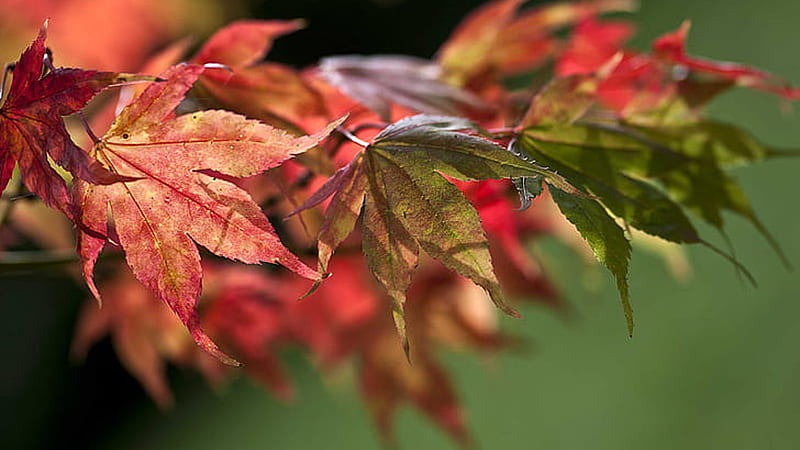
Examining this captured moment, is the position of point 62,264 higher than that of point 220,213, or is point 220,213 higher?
point 220,213

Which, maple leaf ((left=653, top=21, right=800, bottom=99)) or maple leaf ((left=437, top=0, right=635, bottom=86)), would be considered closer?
maple leaf ((left=653, top=21, right=800, bottom=99))

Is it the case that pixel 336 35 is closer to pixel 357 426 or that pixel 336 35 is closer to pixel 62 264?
pixel 357 426

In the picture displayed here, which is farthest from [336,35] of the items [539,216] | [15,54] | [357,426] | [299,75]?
[299,75]

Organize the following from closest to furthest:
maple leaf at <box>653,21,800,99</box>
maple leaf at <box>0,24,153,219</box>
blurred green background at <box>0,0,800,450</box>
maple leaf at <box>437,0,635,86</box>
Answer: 1. maple leaf at <box>0,24,153,219</box>
2. maple leaf at <box>653,21,800,99</box>
3. maple leaf at <box>437,0,635,86</box>
4. blurred green background at <box>0,0,800,450</box>

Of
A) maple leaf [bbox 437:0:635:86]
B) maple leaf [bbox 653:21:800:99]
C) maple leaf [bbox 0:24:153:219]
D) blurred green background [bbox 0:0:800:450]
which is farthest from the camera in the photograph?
blurred green background [bbox 0:0:800:450]

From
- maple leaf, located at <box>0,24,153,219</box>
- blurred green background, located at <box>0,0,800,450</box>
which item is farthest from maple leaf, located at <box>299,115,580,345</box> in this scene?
blurred green background, located at <box>0,0,800,450</box>

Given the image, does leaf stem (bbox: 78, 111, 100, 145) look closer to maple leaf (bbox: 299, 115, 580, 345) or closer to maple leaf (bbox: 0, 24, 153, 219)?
maple leaf (bbox: 0, 24, 153, 219)

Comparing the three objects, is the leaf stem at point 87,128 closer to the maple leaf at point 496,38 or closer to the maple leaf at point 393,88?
the maple leaf at point 393,88

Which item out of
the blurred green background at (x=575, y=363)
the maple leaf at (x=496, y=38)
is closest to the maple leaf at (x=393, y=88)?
the maple leaf at (x=496, y=38)
